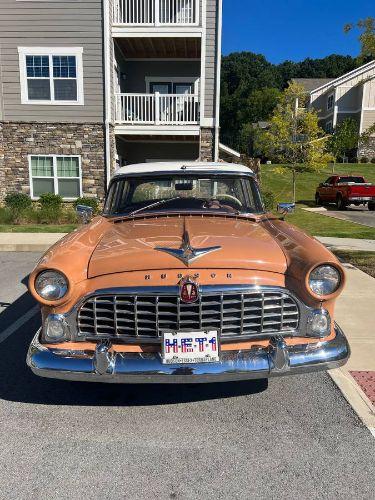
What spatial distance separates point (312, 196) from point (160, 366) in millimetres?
23923

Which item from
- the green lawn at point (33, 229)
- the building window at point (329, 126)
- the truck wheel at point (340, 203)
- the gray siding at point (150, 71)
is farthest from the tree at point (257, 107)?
the green lawn at point (33, 229)

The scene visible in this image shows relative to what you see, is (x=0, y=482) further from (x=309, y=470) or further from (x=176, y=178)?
(x=176, y=178)

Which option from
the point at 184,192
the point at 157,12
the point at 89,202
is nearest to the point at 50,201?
the point at 89,202

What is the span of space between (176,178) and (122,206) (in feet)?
2.01

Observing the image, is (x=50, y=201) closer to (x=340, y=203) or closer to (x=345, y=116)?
(x=340, y=203)

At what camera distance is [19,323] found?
15.0 feet

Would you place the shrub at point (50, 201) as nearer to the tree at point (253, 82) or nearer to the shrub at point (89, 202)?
the shrub at point (89, 202)

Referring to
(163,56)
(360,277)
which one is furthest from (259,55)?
(360,277)

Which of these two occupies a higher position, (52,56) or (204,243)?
(52,56)

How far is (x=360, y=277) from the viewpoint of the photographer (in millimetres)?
6332

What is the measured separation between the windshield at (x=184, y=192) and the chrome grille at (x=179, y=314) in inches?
63.7

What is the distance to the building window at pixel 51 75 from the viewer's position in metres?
13.4

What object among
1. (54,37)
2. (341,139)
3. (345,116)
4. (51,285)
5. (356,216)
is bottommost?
(356,216)

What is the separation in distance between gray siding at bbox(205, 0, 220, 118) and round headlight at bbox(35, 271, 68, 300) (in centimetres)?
1238
